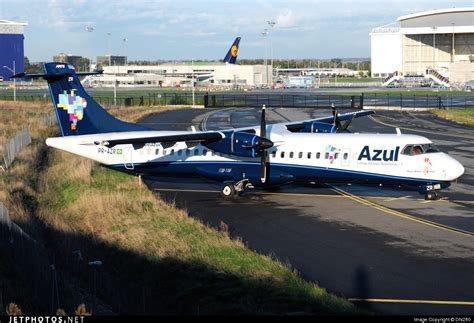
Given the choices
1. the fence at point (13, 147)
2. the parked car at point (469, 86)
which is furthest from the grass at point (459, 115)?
the parked car at point (469, 86)

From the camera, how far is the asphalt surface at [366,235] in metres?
20.7

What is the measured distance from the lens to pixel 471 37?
16700 cm

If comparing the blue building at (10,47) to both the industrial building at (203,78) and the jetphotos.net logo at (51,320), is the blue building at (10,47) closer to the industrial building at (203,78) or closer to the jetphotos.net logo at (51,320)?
the industrial building at (203,78)

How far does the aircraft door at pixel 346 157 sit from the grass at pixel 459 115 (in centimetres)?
4513

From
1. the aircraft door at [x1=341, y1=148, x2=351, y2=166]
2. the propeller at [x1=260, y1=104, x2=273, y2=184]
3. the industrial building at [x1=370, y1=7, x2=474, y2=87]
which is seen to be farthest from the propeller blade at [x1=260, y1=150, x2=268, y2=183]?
the industrial building at [x1=370, y1=7, x2=474, y2=87]

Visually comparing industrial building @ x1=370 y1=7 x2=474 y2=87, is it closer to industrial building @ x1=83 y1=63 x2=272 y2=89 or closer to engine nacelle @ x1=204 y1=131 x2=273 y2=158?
industrial building @ x1=83 y1=63 x2=272 y2=89

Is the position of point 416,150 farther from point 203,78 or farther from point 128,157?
point 203,78

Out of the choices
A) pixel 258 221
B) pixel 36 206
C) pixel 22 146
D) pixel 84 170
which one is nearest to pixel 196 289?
pixel 258 221

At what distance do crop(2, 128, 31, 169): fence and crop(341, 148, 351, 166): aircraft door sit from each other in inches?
719

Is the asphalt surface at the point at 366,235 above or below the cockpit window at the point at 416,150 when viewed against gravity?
below

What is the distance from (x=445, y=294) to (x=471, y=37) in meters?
158

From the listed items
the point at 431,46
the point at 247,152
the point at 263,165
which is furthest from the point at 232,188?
the point at 431,46

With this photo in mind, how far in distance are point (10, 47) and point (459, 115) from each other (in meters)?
135

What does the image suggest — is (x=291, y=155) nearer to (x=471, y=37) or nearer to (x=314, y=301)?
(x=314, y=301)
